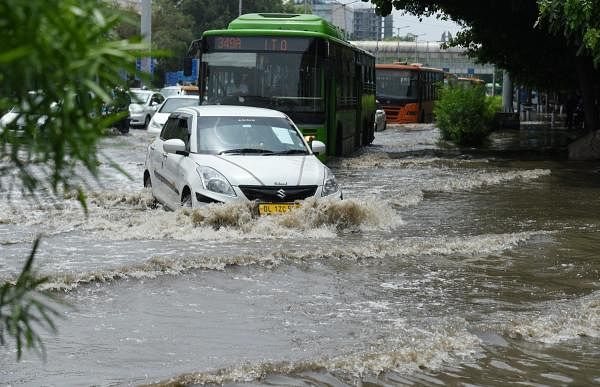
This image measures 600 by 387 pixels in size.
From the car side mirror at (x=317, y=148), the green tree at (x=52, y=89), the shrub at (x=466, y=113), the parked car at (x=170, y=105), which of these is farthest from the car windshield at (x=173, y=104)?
the green tree at (x=52, y=89)

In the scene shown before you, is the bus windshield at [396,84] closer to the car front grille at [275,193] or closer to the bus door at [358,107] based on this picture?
the bus door at [358,107]

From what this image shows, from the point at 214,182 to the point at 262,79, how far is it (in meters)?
7.63

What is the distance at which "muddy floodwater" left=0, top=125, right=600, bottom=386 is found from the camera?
647cm

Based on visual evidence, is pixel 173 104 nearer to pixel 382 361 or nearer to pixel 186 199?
pixel 186 199

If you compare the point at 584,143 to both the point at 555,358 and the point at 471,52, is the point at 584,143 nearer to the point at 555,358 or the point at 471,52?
the point at 471,52

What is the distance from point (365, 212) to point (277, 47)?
728 centimetres

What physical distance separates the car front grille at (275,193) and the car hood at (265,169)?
5 centimetres

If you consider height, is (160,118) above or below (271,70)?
below

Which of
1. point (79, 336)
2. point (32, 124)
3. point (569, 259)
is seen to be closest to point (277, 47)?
point (569, 259)

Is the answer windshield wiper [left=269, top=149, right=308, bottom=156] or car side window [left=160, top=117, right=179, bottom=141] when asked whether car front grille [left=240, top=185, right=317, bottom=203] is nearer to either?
windshield wiper [left=269, top=149, right=308, bottom=156]

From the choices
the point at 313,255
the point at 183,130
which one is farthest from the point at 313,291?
the point at 183,130

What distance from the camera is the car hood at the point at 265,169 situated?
40.0 feet

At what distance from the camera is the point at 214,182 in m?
12.2

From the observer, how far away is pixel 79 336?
714cm
